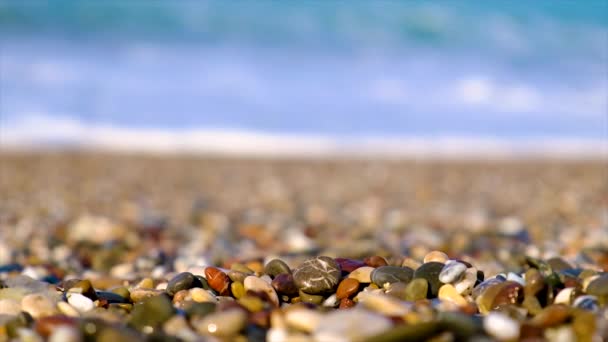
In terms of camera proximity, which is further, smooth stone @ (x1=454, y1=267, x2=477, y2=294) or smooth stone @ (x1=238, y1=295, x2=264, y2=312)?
smooth stone @ (x1=454, y1=267, x2=477, y2=294)

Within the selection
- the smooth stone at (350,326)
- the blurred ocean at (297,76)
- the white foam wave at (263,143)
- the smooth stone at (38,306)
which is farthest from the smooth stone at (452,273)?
the blurred ocean at (297,76)

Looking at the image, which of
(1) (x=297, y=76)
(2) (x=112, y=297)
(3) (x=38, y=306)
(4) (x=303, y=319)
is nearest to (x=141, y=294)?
(2) (x=112, y=297)

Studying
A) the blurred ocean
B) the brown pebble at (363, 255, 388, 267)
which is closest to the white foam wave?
the blurred ocean

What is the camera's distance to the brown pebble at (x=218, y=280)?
77.1 inches

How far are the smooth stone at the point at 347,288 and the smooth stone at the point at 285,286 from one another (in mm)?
127

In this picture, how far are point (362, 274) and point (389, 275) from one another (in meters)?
0.10

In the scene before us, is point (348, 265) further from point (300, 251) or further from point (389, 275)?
point (300, 251)

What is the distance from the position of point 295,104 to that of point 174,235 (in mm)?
10080

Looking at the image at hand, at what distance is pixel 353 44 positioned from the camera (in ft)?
60.9

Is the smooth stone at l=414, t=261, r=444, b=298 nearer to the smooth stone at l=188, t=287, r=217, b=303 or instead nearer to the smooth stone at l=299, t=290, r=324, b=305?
the smooth stone at l=299, t=290, r=324, b=305

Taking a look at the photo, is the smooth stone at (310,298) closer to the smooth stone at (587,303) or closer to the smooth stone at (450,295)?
the smooth stone at (450,295)

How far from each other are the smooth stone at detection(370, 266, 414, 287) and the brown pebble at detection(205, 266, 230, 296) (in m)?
0.42

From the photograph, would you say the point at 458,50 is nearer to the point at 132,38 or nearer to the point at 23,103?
the point at 132,38

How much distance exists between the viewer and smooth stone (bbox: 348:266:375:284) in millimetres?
2006
